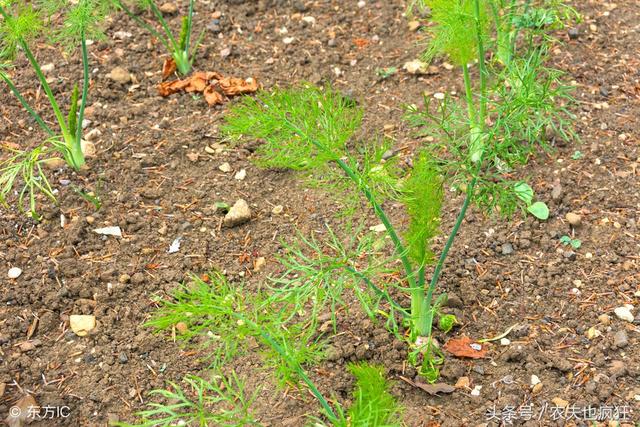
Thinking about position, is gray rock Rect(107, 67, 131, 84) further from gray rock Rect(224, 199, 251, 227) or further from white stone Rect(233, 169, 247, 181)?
gray rock Rect(224, 199, 251, 227)

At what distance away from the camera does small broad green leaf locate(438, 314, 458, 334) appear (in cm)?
254

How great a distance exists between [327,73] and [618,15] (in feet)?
4.97

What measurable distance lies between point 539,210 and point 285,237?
1.01 metres

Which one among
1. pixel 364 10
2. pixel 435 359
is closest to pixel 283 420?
pixel 435 359

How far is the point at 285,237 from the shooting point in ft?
9.56

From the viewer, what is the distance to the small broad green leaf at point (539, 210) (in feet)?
9.53

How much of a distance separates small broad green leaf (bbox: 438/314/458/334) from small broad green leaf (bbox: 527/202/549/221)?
627 mm

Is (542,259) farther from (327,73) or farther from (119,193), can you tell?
(119,193)

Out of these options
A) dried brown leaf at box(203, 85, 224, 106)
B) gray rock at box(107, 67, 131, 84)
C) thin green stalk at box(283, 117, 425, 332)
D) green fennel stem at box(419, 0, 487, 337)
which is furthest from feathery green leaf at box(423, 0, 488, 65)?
gray rock at box(107, 67, 131, 84)

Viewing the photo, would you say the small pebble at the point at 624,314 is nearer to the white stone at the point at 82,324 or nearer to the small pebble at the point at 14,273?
the white stone at the point at 82,324

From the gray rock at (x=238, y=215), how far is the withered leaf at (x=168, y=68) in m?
0.95

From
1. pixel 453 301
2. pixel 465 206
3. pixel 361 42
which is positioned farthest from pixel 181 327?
pixel 361 42

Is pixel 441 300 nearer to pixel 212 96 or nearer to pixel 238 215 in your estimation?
pixel 238 215

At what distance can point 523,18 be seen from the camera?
3.08 meters
